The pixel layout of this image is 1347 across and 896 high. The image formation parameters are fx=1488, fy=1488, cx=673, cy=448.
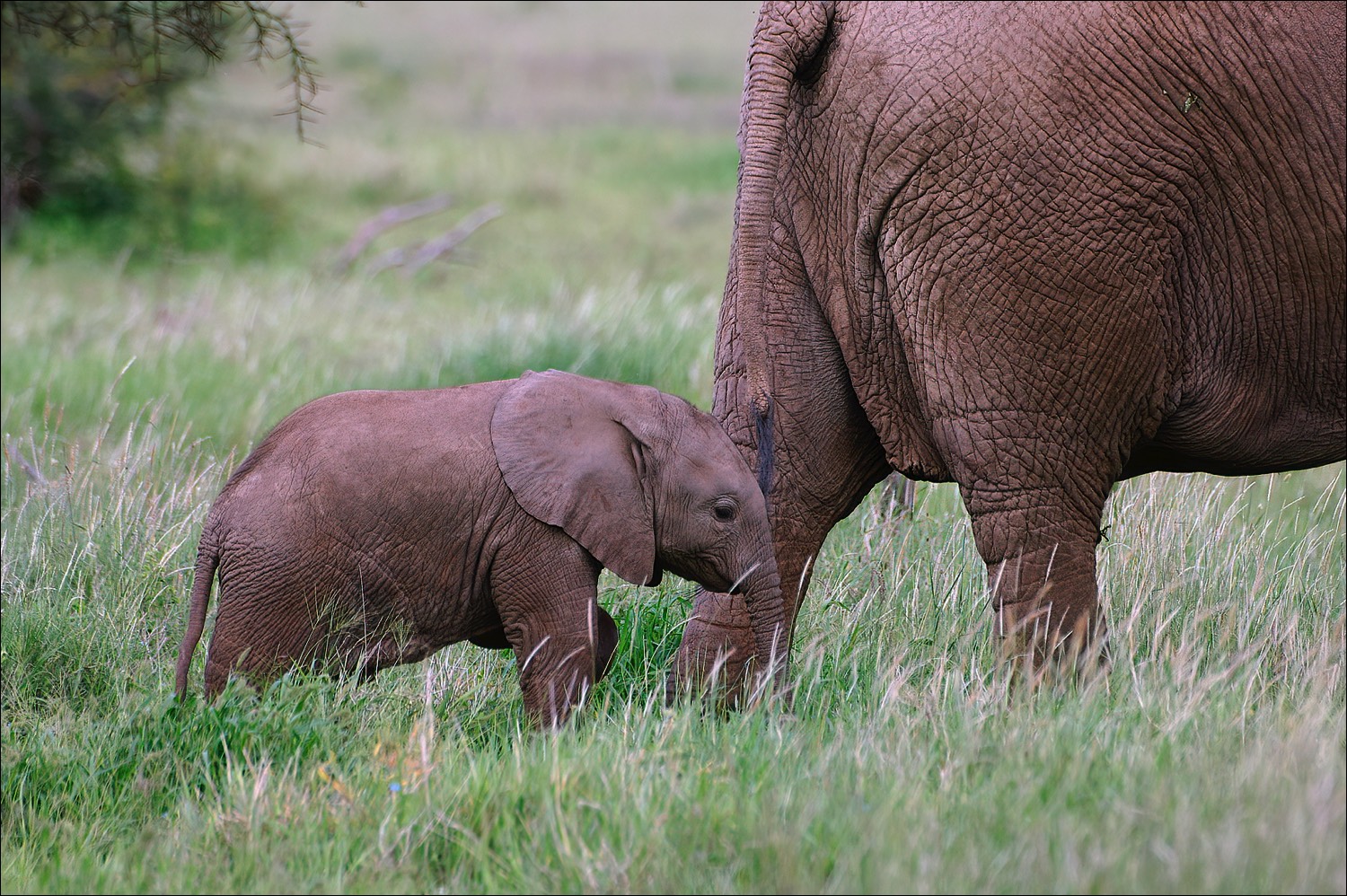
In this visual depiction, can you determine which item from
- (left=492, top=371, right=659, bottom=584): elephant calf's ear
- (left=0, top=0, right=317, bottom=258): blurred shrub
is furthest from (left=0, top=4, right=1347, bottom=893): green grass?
(left=0, top=0, right=317, bottom=258): blurred shrub

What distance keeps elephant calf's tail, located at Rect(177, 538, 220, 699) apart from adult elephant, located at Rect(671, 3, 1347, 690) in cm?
149

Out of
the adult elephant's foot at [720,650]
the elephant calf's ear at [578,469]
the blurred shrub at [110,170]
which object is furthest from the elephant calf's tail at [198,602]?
the blurred shrub at [110,170]

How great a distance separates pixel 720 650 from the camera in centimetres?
432

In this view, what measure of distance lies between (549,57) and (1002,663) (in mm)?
37014

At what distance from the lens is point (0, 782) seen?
137 inches

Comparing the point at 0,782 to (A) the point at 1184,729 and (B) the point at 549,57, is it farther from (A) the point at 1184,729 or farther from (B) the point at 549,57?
(B) the point at 549,57

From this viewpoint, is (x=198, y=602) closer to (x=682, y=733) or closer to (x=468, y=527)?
(x=468, y=527)

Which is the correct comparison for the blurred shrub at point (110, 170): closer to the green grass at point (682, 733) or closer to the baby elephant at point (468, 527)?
the green grass at point (682, 733)

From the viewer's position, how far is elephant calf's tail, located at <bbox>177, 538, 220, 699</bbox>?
3750 mm

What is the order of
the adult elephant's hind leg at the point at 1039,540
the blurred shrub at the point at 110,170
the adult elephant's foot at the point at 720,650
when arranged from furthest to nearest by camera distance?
the blurred shrub at the point at 110,170
the adult elephant's foot at the point at 720,650
the adult elephant's hind leg at the point at 1039,540

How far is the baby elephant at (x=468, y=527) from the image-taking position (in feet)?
12.2

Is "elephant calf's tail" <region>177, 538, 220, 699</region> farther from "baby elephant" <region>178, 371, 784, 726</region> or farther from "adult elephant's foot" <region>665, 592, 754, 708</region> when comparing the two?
"adult elephant's foot" <region>665, 592, 754, 708</region>

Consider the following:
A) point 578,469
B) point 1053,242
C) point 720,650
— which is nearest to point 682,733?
point 578,469

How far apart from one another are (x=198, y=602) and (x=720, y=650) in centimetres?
146
